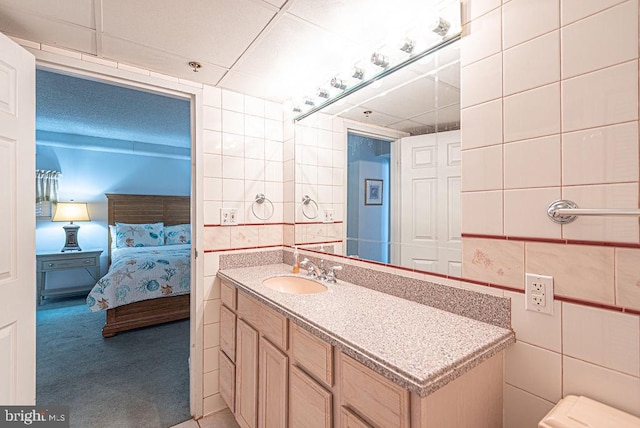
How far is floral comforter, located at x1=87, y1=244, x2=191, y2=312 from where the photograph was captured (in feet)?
9.37

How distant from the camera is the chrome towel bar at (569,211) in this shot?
0.72 metres

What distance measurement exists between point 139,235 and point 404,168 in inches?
180

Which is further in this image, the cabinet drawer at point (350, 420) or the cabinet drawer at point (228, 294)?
the cabinet drawer at point (228, 294)

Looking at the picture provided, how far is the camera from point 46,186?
13.4ft

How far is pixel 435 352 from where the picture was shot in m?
0.81

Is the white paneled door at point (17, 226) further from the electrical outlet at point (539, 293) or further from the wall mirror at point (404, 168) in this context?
the electrical outlet at point (539, 293)

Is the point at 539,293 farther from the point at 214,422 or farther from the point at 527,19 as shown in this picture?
the point at 214,422

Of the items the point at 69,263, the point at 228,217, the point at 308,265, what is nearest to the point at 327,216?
the point at 308,265

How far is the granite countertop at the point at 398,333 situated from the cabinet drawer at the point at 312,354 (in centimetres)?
5

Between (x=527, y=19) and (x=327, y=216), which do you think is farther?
→ (x=327, y=216)

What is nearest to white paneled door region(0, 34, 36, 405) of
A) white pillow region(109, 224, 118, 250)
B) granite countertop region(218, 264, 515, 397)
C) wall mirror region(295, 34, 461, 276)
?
granite countertop region(218, 264, 515, 397)

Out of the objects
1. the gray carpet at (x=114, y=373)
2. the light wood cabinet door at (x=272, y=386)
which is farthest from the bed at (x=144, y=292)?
the light wood cabinet door at (x=272, y=386)

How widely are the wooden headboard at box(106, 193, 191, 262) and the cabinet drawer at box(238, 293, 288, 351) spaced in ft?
13.3

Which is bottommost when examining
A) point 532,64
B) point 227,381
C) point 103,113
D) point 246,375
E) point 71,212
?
point 227,381
